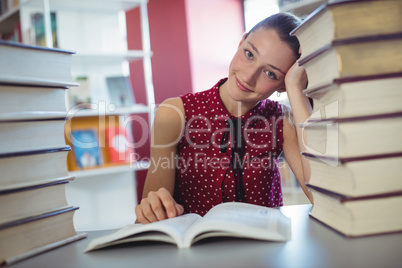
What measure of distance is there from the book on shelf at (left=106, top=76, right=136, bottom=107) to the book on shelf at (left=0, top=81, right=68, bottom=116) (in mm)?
1980

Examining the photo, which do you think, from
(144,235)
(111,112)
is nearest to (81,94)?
(111,112)

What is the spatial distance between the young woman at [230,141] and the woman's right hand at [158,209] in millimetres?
369

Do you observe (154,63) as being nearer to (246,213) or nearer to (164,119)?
(164,119)

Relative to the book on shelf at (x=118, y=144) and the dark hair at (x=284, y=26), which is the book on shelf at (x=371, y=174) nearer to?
the dark hair at (x=284, y=26)

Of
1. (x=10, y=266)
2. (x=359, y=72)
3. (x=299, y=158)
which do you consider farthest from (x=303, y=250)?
(x=299, y=158)

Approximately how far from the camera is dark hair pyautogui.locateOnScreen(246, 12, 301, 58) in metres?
1.11

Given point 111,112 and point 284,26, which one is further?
point 111,112

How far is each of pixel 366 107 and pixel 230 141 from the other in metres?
0.71

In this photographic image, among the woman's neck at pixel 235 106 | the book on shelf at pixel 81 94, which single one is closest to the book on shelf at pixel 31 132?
the woman's neck at pixel 235 106

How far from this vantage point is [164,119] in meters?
1.22

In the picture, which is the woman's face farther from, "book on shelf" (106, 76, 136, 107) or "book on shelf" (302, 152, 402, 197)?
"book on shelf" (106, 76, 136, 107)

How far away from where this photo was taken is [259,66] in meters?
1.11

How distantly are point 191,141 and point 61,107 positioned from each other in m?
0.65

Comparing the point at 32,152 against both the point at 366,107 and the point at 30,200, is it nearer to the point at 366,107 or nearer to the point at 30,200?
the point at 30,200
